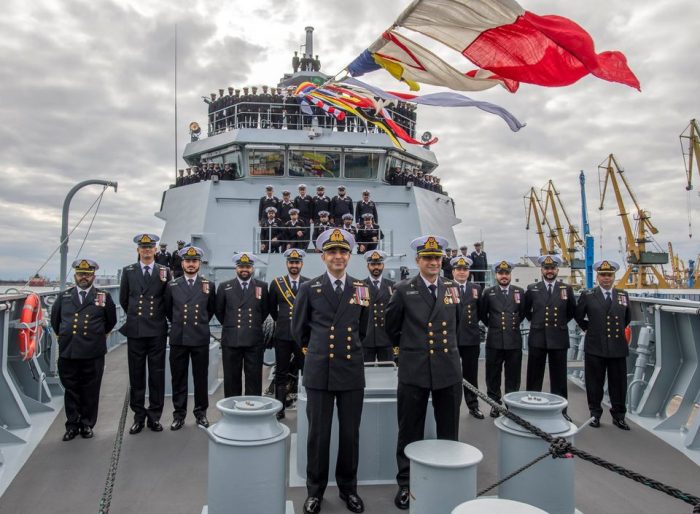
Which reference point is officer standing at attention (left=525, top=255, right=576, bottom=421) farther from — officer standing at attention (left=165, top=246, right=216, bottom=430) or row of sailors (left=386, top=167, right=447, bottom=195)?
row of sailors (left=386, top=167, right=447, bottom=195)

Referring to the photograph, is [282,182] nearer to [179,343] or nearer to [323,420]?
[179,343]

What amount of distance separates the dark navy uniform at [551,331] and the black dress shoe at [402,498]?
2.45 metres

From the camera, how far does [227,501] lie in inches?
96.3

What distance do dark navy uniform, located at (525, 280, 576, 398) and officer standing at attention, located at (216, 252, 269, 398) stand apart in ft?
8.30

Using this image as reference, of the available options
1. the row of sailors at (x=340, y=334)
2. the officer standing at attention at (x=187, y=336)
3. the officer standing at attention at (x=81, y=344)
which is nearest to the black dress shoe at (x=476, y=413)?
the row of sailors at (x=340, y=334)

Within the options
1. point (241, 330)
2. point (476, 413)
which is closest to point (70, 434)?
point (241, 330)

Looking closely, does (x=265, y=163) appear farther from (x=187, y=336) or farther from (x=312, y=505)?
(x=312, y=505)

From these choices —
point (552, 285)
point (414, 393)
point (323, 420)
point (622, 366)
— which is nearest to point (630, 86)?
point (552, 285)

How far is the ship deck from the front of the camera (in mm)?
2938

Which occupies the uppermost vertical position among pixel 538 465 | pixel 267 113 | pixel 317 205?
pixel 267 113

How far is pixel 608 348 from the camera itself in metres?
4.54

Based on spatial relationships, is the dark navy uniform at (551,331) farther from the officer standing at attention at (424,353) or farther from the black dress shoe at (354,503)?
the black dress shoe at (354,503)

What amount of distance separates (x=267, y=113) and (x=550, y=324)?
293 inches

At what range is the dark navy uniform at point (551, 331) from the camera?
4.78 meters
